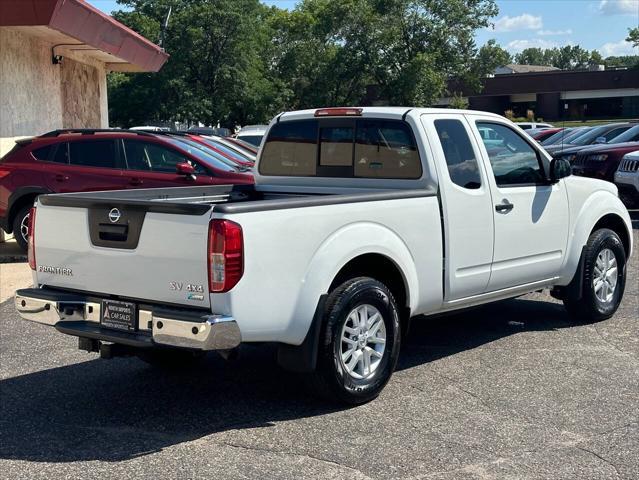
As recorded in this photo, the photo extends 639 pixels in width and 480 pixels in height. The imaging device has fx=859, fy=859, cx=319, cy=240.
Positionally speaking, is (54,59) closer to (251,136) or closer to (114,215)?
(251,136)

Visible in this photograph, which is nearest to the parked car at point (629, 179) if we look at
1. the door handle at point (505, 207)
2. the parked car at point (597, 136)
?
the parked car at point (597, 136)

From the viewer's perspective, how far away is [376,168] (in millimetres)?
6613

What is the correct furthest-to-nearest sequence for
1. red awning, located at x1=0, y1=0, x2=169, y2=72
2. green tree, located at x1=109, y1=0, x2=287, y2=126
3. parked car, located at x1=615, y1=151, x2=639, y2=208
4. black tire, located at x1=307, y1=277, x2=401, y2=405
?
green tree, located at x1=109, y1=0, x2=287, y2=126 < parked car, located at x1=615, y1=151, x2=639, y2=208 < red awning, located at x1=0, y1=0, x2=169, y2=72 < black tire, located at x1=307, y1=277, x2=401, y2=405

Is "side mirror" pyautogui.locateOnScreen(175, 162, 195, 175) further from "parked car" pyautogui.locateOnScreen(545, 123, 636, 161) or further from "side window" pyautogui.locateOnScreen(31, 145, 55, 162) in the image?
"parked car" pyautogui.locateOnScreen(545, 123, 636, 161)

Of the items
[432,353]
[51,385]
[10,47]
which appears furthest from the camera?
[10,47]

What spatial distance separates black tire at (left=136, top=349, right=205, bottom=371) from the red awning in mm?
8513

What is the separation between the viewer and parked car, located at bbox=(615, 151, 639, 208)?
14.8 meters

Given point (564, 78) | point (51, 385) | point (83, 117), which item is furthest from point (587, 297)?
point (564, 78)

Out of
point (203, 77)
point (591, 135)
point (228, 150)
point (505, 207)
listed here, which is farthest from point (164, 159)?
point (203, 77)

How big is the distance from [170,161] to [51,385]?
598 centimetres

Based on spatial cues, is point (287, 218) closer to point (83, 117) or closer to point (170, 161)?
point (170, 161)

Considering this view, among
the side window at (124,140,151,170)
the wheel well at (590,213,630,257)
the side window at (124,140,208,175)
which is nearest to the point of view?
the wheel well at (590,213,630,257)

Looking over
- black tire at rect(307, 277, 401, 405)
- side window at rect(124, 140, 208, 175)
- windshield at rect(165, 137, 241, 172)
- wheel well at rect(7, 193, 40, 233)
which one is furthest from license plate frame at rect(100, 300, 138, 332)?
wheel well at rect(7, 193, 40, 233)

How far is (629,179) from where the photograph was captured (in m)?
14.9
